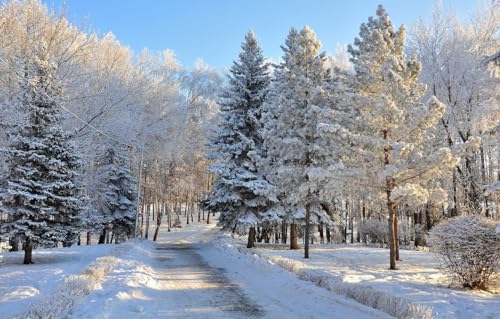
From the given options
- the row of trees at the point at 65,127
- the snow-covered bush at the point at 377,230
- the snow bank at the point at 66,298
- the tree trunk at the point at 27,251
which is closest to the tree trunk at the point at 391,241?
the snow bank at the point at 66,298

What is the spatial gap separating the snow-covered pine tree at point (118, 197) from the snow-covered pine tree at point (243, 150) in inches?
429

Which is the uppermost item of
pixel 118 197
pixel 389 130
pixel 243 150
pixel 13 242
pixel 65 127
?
pixel 65 127

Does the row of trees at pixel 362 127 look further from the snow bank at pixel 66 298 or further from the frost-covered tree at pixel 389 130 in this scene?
the snow bank at pixel 66 298

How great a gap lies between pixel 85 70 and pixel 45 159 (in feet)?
28.7

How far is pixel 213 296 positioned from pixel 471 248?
22.0 feet

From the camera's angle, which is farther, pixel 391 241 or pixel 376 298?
pixel 391 241

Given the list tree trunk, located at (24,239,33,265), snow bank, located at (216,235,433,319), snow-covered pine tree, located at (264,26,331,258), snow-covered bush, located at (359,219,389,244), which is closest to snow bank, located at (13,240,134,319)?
snow bank, located at (216,235,433,319)

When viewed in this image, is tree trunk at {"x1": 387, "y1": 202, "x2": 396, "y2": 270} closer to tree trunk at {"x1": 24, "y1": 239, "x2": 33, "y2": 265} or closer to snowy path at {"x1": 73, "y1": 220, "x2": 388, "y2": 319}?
snowy path at {"x1": 73, "y1": 220, "x2": 388, "y2": 319}

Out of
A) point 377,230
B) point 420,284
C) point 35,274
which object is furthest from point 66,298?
point 377,230

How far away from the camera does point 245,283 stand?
10750mm

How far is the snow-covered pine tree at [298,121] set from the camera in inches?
718

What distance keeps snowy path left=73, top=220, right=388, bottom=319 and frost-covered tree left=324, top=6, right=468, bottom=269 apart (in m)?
5.25

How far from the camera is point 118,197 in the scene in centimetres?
3303

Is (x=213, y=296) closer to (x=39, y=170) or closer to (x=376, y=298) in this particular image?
(x=376, y=298)
